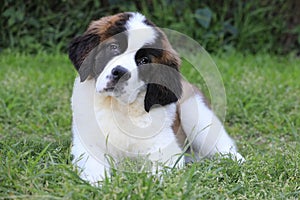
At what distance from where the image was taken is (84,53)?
12.9 ft

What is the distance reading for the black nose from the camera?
3.56 m

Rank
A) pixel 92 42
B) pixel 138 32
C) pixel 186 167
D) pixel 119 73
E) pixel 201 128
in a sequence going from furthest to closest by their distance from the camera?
pixel 201 128 < pixel 92 42 < pixel 186 167 < pixel 138 32 < pixel 119 73

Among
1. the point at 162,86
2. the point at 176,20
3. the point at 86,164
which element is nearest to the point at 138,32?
the point at 162,86

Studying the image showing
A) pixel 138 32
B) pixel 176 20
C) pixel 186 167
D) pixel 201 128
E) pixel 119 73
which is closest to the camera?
pixel 119 73

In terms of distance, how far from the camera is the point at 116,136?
156 inches

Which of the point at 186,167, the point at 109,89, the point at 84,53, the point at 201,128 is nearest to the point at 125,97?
the point at 109,89

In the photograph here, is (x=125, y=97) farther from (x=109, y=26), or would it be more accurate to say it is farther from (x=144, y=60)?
(x=109, y=26)

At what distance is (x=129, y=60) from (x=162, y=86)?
31 centimetres

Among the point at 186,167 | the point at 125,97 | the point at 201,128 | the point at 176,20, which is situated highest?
the point at 125,97

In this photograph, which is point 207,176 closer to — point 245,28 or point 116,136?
point 116,136

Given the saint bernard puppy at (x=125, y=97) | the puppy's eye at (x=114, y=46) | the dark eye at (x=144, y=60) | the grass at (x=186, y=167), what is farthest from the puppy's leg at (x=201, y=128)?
the puppy's eye at (x=114, y=46)

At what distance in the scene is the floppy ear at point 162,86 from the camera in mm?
3785

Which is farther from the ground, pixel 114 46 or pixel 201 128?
pixel 114 46

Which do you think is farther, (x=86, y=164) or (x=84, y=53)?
(x=84, y=53)
